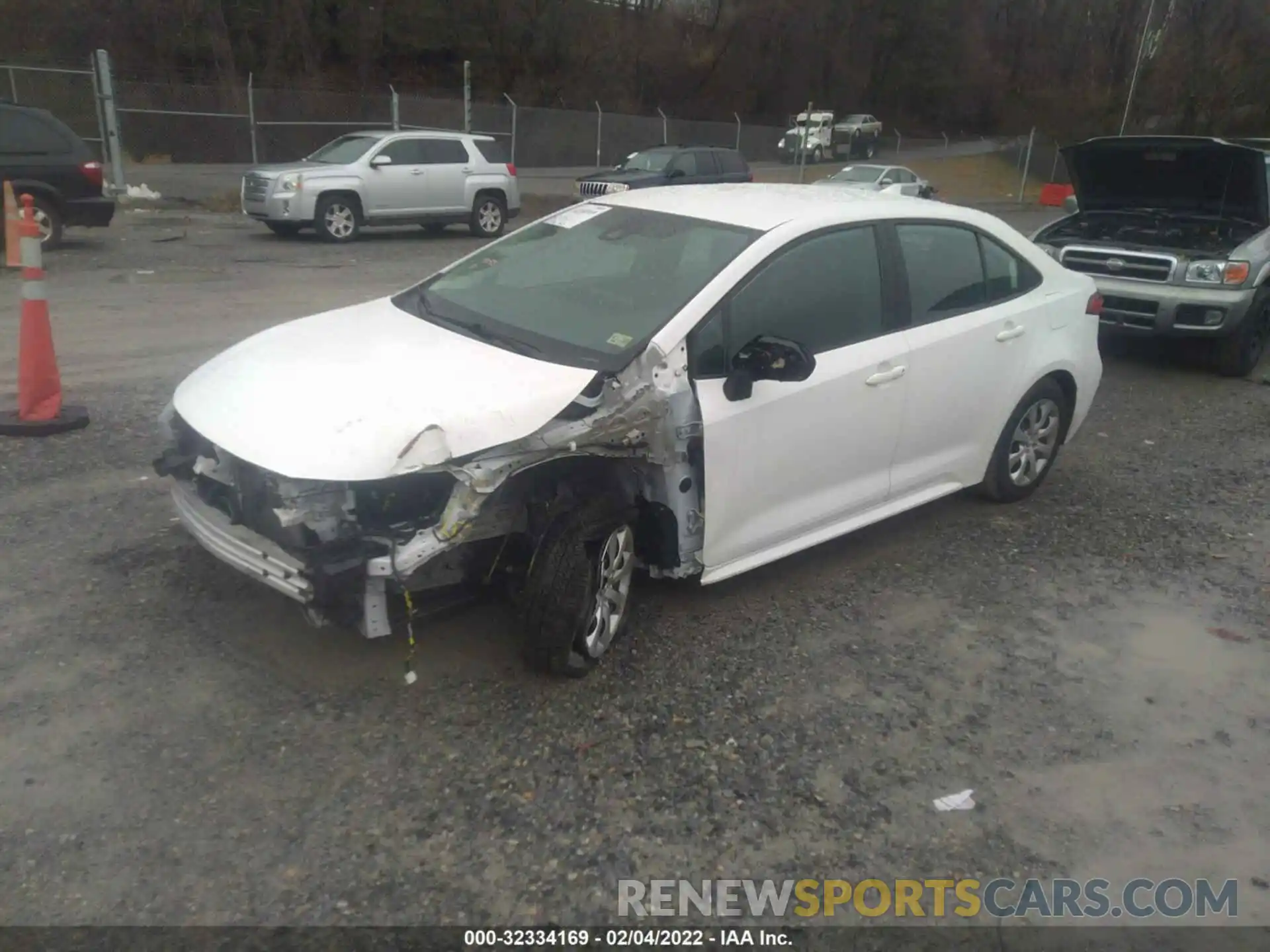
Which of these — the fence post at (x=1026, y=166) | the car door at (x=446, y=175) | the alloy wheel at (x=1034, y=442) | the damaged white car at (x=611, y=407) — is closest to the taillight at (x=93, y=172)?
the car door at (x=446, y=175)

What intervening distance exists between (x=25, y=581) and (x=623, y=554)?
253cm

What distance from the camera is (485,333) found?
4.20m

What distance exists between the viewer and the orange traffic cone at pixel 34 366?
567 centimetres

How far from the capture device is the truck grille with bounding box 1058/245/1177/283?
8844 mm

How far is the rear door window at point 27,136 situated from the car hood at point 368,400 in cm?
987

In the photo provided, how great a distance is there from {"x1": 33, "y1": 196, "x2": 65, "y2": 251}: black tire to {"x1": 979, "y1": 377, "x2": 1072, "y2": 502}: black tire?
11313mm

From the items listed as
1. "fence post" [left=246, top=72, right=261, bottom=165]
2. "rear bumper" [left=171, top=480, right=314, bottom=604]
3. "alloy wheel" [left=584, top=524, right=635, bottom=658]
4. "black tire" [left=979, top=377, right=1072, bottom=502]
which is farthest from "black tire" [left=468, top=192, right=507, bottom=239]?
"alloy wheel" [left=584, top=524, right=635, bottom=658]

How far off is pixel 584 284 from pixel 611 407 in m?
0.96

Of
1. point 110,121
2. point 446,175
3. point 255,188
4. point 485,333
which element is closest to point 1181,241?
point 485,333

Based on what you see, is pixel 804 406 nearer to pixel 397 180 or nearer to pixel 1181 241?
pixel 1181 241

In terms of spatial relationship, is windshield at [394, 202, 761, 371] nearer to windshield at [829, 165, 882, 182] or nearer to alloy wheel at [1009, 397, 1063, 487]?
alloy wheel at [1009, 397, 1063, 487]

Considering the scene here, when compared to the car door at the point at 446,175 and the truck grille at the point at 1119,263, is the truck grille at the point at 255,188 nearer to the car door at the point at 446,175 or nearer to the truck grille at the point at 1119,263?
the car door at the point at 446,175

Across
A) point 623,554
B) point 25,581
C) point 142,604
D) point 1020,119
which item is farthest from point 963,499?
point 1020,119

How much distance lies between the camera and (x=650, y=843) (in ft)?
10.1
